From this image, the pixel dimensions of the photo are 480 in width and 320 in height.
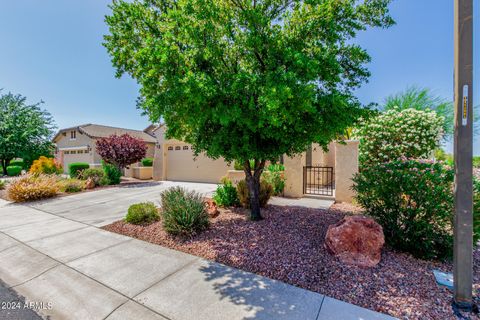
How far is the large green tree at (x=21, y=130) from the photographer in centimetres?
2073

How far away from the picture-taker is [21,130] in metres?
21.5

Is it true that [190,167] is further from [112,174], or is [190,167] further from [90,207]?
[90,207]

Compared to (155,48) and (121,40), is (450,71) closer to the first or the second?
(155,48)

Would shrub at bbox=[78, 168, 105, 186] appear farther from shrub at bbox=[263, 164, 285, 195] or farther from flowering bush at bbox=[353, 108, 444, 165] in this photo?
flowering bush at bbox=[353, 108, 444, 165]

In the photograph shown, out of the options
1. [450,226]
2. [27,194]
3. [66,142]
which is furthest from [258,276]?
[66,142]

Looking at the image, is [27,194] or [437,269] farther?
[27,194]

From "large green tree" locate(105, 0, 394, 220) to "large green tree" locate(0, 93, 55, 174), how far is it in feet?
81.4

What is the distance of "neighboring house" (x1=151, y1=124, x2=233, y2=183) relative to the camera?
14.2 m

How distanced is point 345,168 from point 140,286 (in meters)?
7.23

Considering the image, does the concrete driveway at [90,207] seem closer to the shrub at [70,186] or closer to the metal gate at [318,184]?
the shrub at [70,186]

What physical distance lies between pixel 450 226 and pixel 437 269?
0.74 m

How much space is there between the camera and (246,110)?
3.87 meters

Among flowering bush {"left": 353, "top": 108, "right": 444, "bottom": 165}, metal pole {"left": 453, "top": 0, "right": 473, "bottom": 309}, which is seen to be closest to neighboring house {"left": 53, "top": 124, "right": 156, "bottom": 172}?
flowering bush {"left": 353, "top": 108, "right": 444, "bottom": 165}

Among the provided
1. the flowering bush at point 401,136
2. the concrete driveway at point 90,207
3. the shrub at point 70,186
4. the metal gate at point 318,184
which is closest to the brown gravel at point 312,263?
the concrete driveway at point 90,207
